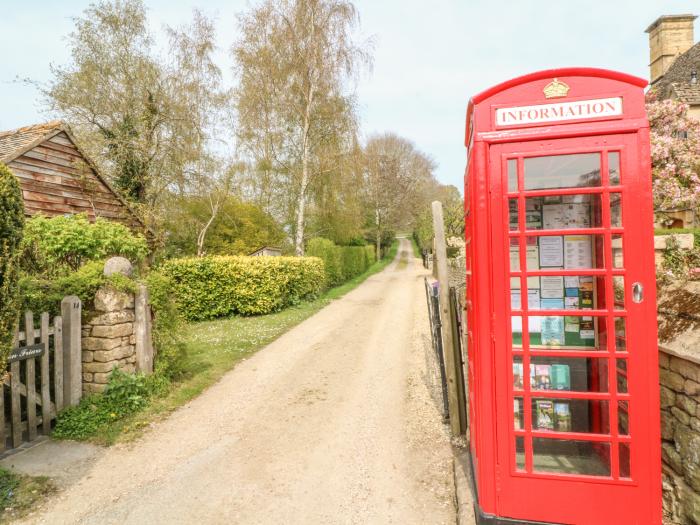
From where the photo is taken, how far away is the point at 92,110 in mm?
16016

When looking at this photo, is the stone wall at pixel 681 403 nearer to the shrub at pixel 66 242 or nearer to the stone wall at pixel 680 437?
the stone wall at pixel 680 437

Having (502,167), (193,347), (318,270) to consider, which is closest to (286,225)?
(318,270)

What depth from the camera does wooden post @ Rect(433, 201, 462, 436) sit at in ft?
13.7

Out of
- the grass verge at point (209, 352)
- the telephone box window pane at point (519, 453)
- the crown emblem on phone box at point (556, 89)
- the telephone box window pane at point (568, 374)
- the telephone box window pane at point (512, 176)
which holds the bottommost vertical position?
the grass verge at point (209, 352)

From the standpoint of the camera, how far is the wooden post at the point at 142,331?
5629 mm

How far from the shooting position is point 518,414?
296cm

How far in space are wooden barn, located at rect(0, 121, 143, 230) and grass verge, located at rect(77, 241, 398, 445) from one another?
17.5ft

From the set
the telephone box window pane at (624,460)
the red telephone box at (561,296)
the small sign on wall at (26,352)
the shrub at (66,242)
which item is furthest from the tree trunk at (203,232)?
the telephone box window pane at (624,460)

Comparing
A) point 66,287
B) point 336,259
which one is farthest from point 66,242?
point 336,259

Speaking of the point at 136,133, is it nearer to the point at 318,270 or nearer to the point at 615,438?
the point at 318,270


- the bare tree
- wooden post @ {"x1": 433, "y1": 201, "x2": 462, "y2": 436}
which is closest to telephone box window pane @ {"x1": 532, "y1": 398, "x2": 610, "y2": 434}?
wooden post @ {"x1": 433, "y1": 201, "x2": 462, "y2": 436}

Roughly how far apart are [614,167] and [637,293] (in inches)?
34.3

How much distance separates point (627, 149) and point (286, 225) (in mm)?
23800

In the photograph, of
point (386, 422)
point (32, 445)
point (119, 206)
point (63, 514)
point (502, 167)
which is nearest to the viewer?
point (502, 167)
